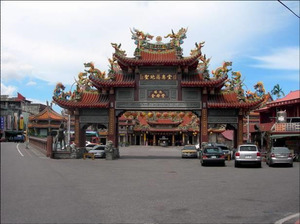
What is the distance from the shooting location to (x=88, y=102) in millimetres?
33281

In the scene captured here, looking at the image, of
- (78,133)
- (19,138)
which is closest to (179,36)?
(78,133)

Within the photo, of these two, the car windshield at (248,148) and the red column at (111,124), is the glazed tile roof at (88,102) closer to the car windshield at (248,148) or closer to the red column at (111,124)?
the red column at (111,124)

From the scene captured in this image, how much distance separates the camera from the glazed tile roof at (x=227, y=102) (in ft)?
104

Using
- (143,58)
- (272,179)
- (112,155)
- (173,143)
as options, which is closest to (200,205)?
(272,179)

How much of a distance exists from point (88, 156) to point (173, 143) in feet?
187

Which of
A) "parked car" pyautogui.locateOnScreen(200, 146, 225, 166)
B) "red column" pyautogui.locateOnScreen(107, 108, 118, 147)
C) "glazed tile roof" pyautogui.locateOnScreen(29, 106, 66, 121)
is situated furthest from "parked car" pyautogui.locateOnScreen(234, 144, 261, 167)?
"glazed tile roof" pyautogui.locateOnScreen(29, 106, 66, 121)

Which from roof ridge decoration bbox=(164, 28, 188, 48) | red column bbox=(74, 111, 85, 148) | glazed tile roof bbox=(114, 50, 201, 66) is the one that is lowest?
red column bbox=(74, 111, 85, 148)

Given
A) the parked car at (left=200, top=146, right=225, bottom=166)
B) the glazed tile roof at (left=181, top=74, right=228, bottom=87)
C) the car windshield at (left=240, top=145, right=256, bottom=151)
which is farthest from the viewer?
the glazed tile roof at (left=181, top=74, right=228, bottom=87)

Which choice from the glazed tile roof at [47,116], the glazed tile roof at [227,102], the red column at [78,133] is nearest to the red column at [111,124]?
the red column at [78,133]

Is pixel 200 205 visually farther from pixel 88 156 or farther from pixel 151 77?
pixel 88 156

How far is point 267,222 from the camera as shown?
9383 mm

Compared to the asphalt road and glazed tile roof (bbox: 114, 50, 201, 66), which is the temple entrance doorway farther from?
the asphalt road

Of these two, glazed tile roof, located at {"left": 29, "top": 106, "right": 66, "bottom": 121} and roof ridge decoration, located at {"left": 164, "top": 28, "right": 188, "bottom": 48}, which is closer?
roof ridge decoration, located at {"left": 164, "top": 28, "right": 188, "bottom": 48}

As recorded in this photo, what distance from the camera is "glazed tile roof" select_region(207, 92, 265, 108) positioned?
31656 mm
